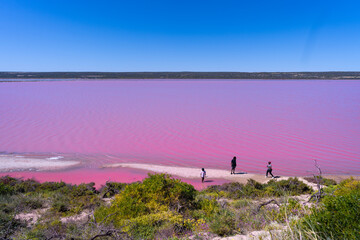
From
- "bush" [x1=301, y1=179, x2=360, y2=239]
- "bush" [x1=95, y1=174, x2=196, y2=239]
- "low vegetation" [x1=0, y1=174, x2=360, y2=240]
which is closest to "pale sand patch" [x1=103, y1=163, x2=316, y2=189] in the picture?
"low vegetation" [x1=0, y1=174, x2=360, y2=240]

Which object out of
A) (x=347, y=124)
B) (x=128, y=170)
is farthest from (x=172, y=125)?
(x=347, y=124)

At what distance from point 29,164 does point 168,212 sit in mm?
11062

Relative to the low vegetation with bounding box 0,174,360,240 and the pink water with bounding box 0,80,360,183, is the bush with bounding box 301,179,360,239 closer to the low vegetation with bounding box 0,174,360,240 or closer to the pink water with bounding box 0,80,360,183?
the low vegetation with bounding box 0,174,360,240

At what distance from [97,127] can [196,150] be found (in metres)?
10.1

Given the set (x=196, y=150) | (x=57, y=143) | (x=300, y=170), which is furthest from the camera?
(x=57, y=143)

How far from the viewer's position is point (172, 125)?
20.8 metres

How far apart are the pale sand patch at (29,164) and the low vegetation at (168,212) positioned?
3168 millimetres

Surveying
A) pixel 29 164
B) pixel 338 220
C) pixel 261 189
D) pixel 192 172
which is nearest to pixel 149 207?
pixel 338 220

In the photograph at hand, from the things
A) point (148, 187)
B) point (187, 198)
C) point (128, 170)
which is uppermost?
point (148, 187)

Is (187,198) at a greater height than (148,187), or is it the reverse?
A: (148,187)

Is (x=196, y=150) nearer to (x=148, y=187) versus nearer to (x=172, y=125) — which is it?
(x=172, y=125)

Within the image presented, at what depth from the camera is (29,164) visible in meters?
12.7

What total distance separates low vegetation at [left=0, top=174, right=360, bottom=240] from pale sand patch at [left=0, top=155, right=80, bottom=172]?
317 cm

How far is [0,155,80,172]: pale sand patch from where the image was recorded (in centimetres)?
1220
